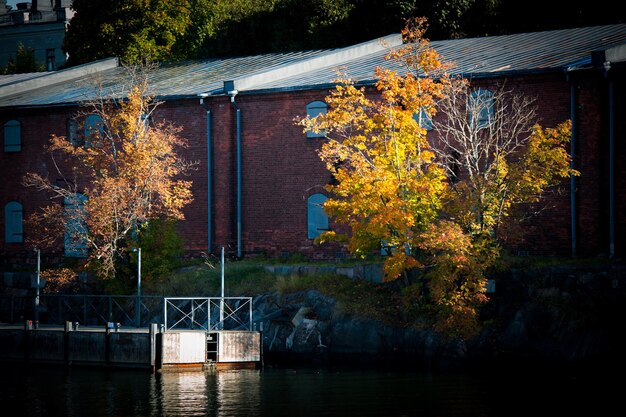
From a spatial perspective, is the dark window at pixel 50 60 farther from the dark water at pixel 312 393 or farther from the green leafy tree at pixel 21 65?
the dark water at pixel 312 393

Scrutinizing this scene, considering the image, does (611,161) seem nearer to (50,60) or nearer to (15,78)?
(15,78)

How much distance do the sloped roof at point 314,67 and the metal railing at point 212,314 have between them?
848 centimetres

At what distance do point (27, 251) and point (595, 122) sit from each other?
2295cm

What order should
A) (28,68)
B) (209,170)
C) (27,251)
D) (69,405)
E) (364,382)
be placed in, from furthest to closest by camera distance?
1. (28,68)
2. (27,251)
3. (209,170)
4. (364,382)
5. (69,405)

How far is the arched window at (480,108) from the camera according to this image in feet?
117

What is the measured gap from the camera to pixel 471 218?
34125mm

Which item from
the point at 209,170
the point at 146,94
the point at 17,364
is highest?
the point at 146,94

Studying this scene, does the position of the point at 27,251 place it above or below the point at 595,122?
below

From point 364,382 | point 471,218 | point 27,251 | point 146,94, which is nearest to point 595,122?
point 471,218

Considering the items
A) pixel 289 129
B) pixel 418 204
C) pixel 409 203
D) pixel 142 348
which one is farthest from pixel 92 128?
pixel 418 204

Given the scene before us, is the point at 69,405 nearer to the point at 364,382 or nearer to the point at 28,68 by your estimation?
the point at 364,382

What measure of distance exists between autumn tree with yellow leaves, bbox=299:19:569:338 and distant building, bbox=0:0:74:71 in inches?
2097

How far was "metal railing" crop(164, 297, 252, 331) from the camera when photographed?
36.7 metres

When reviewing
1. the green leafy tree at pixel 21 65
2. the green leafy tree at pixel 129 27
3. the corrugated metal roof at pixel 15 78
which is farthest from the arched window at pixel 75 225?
the green leafy tree at pixel 21 65
